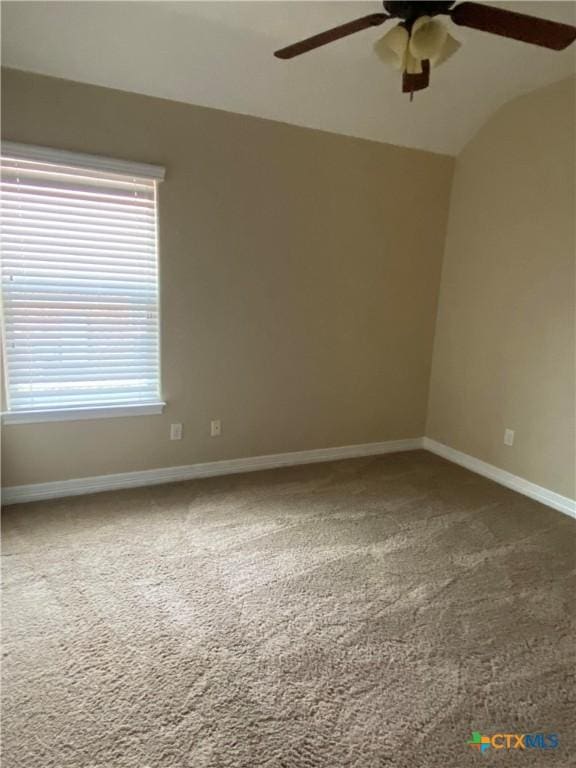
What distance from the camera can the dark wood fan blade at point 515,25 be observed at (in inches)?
59.9

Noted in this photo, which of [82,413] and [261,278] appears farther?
[261,278]

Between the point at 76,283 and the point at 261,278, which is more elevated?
the point at 261,278

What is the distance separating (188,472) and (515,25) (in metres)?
2.99

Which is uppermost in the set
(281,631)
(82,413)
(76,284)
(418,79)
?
(418,79)

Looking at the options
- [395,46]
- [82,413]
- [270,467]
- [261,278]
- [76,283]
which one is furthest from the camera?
A: [270,467]

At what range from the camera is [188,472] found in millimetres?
3414

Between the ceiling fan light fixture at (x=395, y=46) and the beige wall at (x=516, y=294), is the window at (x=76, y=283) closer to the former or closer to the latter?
the ceiling fan light fixture at (x=395, y=46)

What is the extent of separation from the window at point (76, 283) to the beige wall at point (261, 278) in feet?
0.37

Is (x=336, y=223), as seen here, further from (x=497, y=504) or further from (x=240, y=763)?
(x=240, y=763)

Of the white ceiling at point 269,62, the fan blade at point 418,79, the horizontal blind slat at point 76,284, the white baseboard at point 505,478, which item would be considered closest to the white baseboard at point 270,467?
the white baseboard at point 505,478

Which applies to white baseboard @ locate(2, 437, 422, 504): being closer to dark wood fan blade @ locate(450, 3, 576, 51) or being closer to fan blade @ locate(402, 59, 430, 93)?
fan blade @ locate(402, 59, 430, 93)

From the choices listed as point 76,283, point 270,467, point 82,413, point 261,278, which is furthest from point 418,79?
point 270,467

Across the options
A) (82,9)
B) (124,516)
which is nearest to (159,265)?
(82,9)

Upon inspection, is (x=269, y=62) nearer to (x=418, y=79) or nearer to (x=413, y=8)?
(x=418, y=79)
